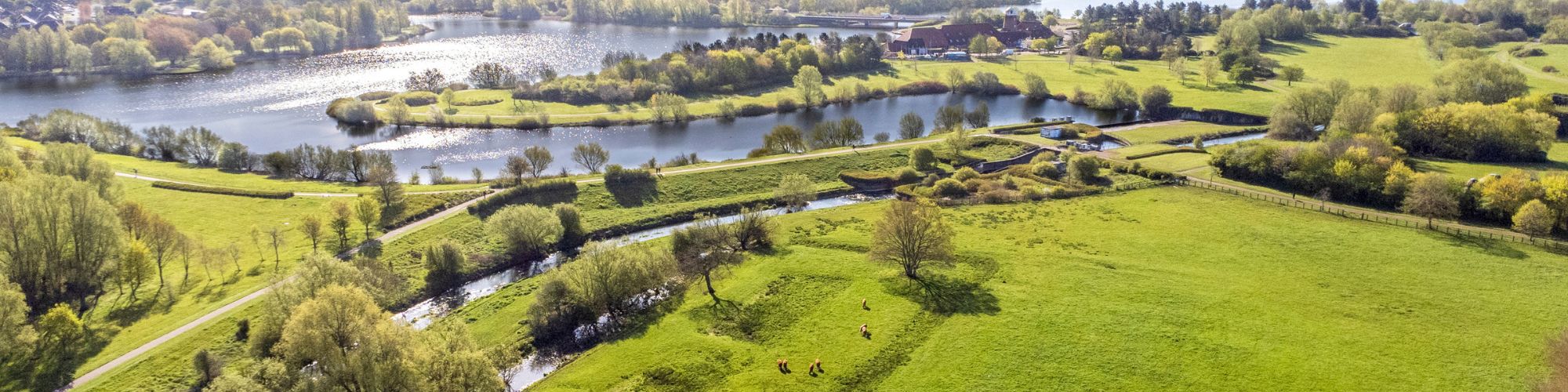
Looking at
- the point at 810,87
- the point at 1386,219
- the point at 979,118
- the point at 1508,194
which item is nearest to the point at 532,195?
the point at 979,118

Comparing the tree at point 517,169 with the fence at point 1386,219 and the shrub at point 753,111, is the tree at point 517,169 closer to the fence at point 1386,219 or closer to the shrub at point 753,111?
the shrub at point 753,111

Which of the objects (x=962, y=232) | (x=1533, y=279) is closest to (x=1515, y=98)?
(x=1533, y=279)

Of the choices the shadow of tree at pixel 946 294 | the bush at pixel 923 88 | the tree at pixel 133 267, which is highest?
the bush at pixel 923 88

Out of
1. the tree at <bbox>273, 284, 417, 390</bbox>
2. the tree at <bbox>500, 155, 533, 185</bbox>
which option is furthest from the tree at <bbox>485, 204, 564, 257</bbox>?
the tree at <bbox>273, 284, 417, 390</bbox>

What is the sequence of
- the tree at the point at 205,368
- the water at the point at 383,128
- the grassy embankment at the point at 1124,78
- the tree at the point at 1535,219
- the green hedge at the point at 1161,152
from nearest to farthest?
the tree at the point at 205,368 < the tree at the point at 1535,219 < the green hedge at the point at 1161,152 < the water at the point at 383,128 < the grassy embankment at the point at 1124,78

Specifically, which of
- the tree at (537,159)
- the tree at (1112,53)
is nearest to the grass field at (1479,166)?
the tree at (1112,53)

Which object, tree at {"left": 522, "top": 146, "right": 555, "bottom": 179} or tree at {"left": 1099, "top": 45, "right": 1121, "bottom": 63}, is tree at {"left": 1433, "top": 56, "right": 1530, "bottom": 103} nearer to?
tree at {"left": 1099, "top": 45, "right": 1121, "bottom": 63}
